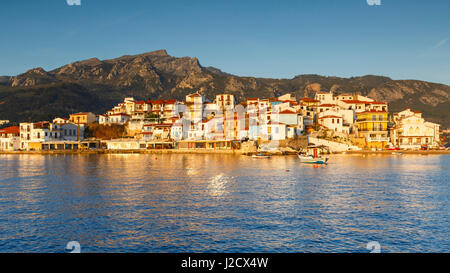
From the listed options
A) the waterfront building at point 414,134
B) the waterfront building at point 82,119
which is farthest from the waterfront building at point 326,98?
the waterfront building at point 82,119

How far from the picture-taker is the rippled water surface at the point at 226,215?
57.5 ft

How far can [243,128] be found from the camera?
9875 cm

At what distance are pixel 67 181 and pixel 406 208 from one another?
3550cm

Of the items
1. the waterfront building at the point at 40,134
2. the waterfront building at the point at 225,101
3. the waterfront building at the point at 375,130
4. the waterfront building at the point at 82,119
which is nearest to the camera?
the waterfront building at the point at 375,130

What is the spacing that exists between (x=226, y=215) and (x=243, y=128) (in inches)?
2990

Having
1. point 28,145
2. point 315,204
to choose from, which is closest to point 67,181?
point 315,204

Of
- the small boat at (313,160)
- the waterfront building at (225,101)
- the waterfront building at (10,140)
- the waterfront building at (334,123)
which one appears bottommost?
the small boat at (313,160)

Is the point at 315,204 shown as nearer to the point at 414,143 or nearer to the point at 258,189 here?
the point at 258,189

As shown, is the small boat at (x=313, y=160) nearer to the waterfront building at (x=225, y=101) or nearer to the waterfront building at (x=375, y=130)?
the waterfront building at (x=375, y=130)

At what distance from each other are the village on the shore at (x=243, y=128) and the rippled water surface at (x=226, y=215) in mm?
55997

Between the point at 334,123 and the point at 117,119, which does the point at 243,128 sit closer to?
the point at 334,123

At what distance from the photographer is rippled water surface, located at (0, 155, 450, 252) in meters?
17.5
